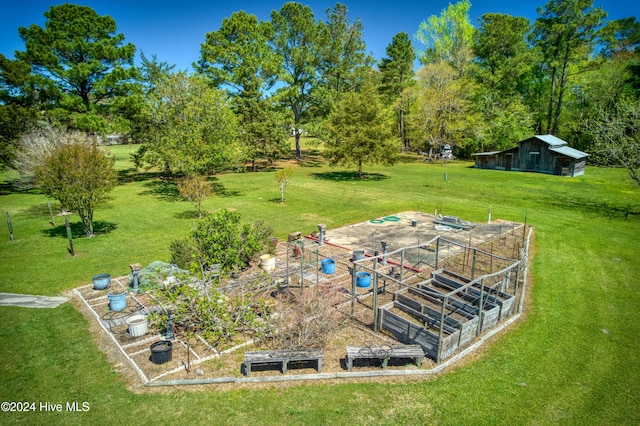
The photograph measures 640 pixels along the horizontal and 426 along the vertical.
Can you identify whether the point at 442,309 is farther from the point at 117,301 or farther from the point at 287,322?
the point at 117,301

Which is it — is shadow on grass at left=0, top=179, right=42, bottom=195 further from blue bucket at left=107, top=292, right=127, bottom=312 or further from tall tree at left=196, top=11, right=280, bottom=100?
blue bucket at left=107, top=292, right=127, bottom=312

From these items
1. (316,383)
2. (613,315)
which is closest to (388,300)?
(316,383)

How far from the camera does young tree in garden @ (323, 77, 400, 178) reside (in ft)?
120

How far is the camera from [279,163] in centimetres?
5547

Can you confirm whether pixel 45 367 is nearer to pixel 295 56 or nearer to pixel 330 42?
pixel 295 56

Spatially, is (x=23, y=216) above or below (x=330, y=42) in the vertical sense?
below

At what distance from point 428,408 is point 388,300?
4.79m

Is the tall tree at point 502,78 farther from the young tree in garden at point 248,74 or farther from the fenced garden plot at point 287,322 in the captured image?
the fenced garden plot at point 287,322

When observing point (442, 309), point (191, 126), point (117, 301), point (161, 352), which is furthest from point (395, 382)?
point (191, 126)

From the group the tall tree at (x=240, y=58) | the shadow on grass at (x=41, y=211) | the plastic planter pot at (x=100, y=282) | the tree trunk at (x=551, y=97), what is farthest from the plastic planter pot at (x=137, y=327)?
the tree trunk at (x=551, y=97)

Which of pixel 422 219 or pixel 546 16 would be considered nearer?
pixel 422 219

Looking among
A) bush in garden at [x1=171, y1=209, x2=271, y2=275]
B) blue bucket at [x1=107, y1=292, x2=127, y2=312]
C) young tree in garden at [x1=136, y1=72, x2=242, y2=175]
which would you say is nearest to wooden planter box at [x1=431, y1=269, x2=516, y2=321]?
bush in garden at [x1=171, y1=209, x2=271, y2=275]

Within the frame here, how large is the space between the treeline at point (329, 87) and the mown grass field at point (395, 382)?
7.80 meters

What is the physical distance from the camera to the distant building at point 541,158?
40406mm
